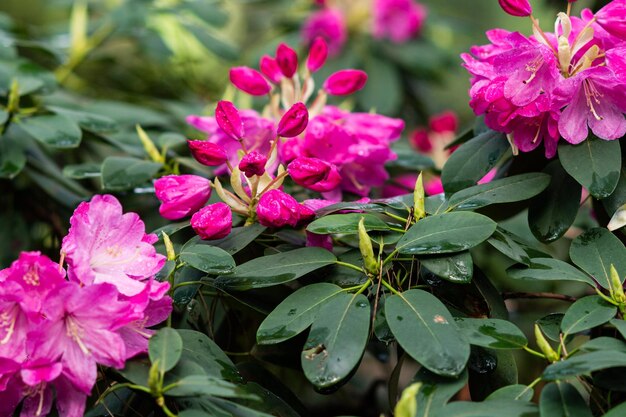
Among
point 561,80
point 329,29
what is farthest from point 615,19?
point 329,29

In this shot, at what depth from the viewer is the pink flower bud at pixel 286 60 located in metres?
0.99

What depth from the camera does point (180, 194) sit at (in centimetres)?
87

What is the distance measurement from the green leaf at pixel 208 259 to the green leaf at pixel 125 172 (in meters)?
0.23

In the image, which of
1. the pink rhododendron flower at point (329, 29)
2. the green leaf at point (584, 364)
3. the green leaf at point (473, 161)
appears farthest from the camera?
the pink rhododendron flower at point (329, 29)

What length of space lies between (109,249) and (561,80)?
0.50 m

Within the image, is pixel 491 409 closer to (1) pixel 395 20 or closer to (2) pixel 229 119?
(2) pixel 229 119

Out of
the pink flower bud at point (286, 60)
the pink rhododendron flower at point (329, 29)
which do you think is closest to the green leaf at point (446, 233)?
the pink flower bud at point (286, 60)

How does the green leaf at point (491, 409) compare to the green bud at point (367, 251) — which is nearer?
the green leaf at point (491, 409)

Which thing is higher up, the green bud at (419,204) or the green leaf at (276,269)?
the green bud at (419,204)

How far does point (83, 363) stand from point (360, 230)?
0.28m

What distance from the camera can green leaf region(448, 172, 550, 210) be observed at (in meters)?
0.82

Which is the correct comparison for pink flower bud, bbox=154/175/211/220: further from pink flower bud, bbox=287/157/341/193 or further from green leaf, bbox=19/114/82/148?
green leaf, bbox=19/114/82/148

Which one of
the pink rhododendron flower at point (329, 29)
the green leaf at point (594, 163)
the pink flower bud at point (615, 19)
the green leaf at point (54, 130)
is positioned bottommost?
the pink rhododendron flower at point (329, 29)

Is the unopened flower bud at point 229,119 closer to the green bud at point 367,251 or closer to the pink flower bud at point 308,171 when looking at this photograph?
the pink flower bud at point 308,171
